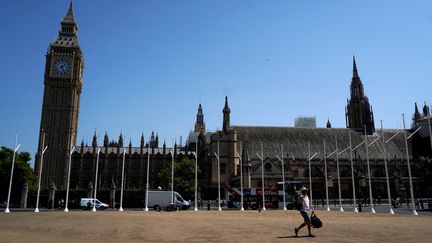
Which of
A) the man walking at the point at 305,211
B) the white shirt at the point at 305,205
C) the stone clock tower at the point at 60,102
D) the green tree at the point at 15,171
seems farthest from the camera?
the stone clock tower at the point at 60,102

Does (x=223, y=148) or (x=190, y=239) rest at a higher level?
(x=223, y=148)

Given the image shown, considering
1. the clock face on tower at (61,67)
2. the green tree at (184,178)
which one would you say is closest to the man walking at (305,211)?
the green tree at (184,178)

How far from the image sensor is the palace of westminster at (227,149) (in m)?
81.5

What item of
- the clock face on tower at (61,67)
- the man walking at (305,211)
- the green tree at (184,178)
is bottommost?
the man walking at (305,211)

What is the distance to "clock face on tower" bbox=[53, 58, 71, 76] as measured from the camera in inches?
4291

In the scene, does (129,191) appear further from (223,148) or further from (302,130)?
(302,130)

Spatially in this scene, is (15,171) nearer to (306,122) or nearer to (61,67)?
(61,67)

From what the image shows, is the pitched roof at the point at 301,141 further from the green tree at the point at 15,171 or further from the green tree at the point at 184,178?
the green tree at the point at 15,171

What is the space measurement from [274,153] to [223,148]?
12915mm

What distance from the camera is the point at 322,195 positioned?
78.3m

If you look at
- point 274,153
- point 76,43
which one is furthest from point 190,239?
point 76,43

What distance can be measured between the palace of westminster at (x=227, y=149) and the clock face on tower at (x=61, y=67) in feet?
0.97

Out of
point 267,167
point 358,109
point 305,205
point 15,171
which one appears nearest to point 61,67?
point 15,171

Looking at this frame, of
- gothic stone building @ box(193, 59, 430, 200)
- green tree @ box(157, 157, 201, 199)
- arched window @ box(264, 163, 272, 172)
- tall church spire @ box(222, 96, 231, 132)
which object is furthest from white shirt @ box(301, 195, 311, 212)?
tall church spire @ box(222, 96, 231, 132)
